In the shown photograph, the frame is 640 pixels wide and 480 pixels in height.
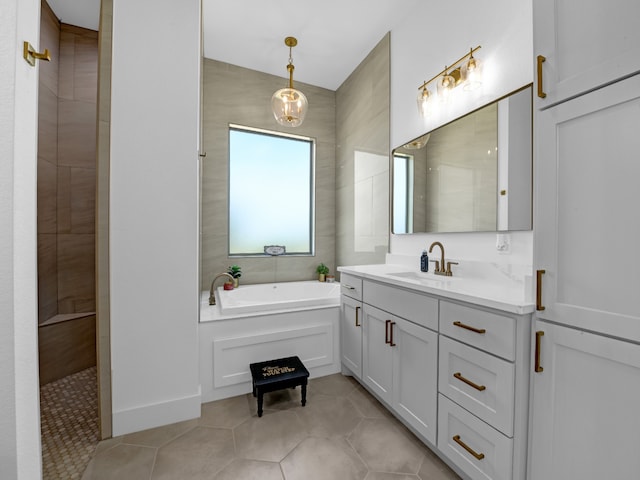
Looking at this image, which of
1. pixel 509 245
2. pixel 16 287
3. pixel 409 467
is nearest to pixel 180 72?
pixel 16 287

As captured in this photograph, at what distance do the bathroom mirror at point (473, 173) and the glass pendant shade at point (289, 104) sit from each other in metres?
0.97

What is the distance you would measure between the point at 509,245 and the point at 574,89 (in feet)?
2.91

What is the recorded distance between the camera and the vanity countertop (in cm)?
106

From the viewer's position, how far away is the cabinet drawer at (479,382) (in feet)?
3.49

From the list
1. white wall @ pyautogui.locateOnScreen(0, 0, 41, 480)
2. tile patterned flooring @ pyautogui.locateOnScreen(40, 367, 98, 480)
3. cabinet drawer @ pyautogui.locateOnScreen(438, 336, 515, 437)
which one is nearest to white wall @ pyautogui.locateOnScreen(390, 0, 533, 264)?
cabinet drawer @ pyautogui.locateOnScreen(438, 336, 515, 437)

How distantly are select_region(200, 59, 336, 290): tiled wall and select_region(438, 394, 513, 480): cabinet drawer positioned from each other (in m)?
2.23

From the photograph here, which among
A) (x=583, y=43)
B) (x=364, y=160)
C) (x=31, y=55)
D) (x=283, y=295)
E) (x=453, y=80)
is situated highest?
(x=453, y=80)

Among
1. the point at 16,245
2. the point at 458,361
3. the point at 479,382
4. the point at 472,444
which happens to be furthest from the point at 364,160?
the point at 16,245

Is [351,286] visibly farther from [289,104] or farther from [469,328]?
[289,104]

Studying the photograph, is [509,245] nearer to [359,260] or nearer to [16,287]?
[359,260]

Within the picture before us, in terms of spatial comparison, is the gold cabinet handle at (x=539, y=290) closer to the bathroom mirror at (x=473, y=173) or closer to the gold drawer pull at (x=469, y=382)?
the gold drawer pull at (x=469, y=382)

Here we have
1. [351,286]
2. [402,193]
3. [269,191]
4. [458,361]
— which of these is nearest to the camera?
[458,361]

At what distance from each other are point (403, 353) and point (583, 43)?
1526mm

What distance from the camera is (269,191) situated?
333 cm
